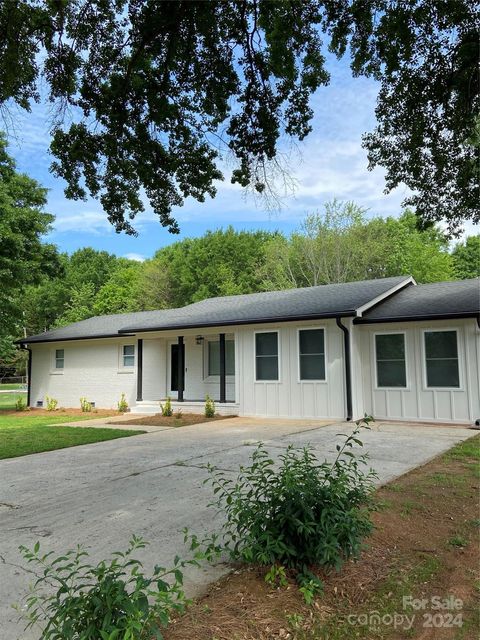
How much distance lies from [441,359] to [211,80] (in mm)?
8040

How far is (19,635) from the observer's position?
2.44 metres

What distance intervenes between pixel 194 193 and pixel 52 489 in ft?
14.6

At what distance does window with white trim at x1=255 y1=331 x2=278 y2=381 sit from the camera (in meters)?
12.6

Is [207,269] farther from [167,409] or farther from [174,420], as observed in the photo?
[174,420]

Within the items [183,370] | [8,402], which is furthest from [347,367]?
[8,402]

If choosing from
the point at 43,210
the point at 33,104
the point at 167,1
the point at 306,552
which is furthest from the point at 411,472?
the point at 43,210

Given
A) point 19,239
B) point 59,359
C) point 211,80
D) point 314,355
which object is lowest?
point 314,355

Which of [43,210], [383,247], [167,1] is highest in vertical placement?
[383,247]

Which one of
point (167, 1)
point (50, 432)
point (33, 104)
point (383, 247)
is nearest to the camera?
point (167, 1)

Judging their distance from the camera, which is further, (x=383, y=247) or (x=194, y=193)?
(x=383, y=247)

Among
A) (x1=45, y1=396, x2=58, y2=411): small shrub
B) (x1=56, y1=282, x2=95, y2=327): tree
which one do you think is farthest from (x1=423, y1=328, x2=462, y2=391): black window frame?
(x1=56, y1=282, x2=95, y2=327): tree

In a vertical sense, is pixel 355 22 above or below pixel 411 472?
above

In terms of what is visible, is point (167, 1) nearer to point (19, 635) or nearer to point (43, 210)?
point (19, 635)

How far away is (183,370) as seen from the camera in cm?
1573
